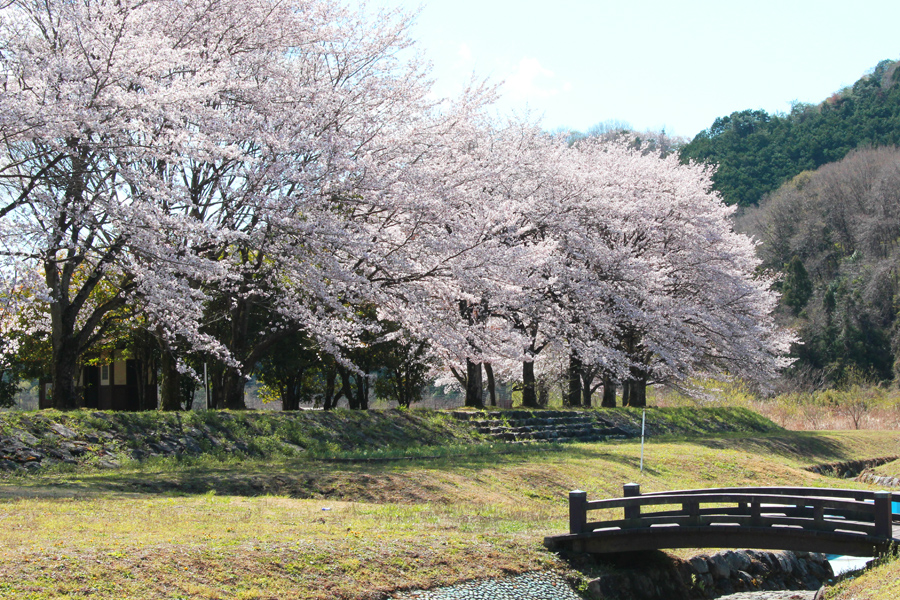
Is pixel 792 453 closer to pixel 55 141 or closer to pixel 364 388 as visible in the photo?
pixel 364 388

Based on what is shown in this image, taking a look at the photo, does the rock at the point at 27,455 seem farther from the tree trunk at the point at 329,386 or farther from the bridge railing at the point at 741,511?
the tree trunk at the point at 329,386

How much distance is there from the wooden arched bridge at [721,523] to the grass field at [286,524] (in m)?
0.64

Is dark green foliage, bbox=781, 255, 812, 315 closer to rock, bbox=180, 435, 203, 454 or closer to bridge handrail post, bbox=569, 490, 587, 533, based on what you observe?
rock, bbox=180, 435, 203, 454

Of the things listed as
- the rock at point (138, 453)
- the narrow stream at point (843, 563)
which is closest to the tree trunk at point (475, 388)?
the rock at point (138, 453)

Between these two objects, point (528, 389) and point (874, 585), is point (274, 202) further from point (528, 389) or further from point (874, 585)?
point (528, 389)

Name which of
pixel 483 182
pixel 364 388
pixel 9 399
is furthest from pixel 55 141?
pixel 9 399

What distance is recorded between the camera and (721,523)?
981 centimetres

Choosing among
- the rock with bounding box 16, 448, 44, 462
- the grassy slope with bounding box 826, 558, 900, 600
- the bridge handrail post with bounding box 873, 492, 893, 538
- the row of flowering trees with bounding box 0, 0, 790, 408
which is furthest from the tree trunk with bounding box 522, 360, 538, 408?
the bridge handrail post with bounding box 873, 492, 893, 538

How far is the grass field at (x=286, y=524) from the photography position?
7000mm

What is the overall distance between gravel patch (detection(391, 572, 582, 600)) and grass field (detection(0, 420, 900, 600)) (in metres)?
0.12

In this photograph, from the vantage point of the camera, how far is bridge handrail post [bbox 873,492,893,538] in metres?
8.77

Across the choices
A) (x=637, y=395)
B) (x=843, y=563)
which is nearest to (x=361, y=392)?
(x=637, y=395)

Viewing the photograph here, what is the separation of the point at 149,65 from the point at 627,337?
21.1 m

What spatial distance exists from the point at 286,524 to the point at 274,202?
291 inches
